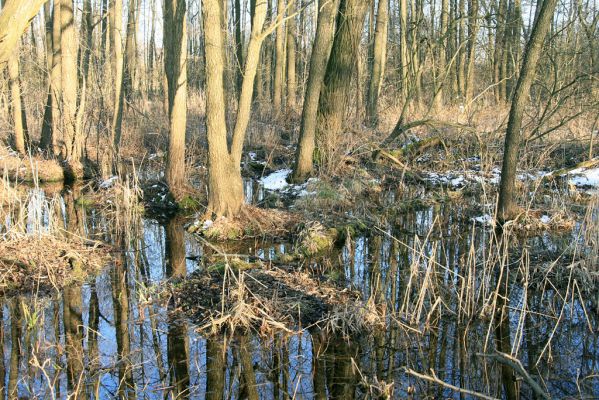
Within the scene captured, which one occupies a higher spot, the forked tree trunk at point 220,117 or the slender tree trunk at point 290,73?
the slender tree trunk at point 290,73

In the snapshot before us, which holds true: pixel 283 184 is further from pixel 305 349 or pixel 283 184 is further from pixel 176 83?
pixel 305 349

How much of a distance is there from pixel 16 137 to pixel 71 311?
1120 cm

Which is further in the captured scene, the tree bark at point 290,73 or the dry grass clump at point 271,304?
the tree bark at point 290,73

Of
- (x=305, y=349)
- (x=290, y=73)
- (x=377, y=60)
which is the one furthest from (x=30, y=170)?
(x=305, y=349)

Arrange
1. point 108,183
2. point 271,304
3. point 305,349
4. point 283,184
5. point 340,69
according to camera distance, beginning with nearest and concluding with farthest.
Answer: point 305,349 → point 271,304 → point 108,183 → point 283,184 → point 340,69

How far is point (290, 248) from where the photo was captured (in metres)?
8.62

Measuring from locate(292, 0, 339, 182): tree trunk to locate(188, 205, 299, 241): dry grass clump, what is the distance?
275 cm

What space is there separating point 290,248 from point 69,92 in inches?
318

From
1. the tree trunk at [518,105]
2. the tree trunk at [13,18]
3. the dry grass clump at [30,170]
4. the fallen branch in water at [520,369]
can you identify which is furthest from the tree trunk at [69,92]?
the fallen branch in water at [520,369]

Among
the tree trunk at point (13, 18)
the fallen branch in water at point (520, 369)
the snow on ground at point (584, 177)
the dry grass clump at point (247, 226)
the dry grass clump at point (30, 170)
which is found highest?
the tree trunk at point (13, 18)

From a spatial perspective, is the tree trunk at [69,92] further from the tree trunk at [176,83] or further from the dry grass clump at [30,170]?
the tree trunk at [176,83]

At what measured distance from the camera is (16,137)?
615 inches

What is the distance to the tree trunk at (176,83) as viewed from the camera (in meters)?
10.8

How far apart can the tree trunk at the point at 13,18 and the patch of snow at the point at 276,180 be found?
9.18 meters
